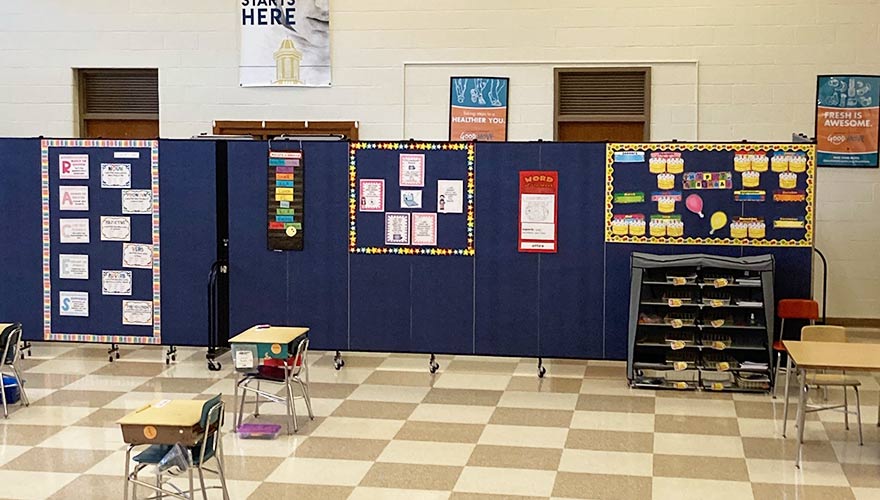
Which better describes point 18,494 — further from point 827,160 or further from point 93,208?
point 827,160

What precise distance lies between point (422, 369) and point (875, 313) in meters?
5.08

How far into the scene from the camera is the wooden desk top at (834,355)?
6711 mm

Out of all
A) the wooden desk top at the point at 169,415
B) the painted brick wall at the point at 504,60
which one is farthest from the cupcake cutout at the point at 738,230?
the wooden desk top at the point at 169,415

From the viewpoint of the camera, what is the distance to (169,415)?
5.66 m

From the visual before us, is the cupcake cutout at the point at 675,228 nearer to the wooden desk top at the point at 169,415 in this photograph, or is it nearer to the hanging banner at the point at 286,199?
the hanging banner at the point at 286,199

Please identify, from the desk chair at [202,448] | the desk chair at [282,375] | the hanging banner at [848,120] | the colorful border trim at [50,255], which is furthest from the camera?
the hanging banner at [848,120]

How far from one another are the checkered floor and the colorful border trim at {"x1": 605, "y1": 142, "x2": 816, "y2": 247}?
124 centimetres

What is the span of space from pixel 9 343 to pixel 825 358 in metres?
5.66

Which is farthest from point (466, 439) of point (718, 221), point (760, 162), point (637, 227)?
point (760, 162)

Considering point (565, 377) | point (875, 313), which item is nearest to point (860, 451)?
point (565, 377)

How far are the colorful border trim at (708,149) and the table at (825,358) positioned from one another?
187 centimetres

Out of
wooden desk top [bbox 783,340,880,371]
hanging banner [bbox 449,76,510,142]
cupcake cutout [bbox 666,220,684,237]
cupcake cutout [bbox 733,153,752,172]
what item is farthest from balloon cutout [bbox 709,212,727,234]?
hanging banner [bbox 449,76,510,142]

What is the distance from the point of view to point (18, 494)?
21.1 feet

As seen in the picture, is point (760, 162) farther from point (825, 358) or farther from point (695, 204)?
point (825, 358)
